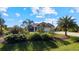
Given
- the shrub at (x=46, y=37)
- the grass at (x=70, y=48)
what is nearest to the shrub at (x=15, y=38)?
the shrub at (x=46, y=37)

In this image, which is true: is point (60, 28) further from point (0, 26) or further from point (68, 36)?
point (0, 26)

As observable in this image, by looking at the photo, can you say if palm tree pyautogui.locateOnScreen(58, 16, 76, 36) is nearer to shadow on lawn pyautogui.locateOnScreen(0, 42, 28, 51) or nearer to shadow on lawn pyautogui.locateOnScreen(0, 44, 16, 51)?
shadow on lawn pyautogui.locateOnScreen(0, 42, 28, 51)

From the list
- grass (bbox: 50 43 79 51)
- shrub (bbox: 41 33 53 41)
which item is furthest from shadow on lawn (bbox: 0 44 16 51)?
grass (bbox: 50 43 79 51)
